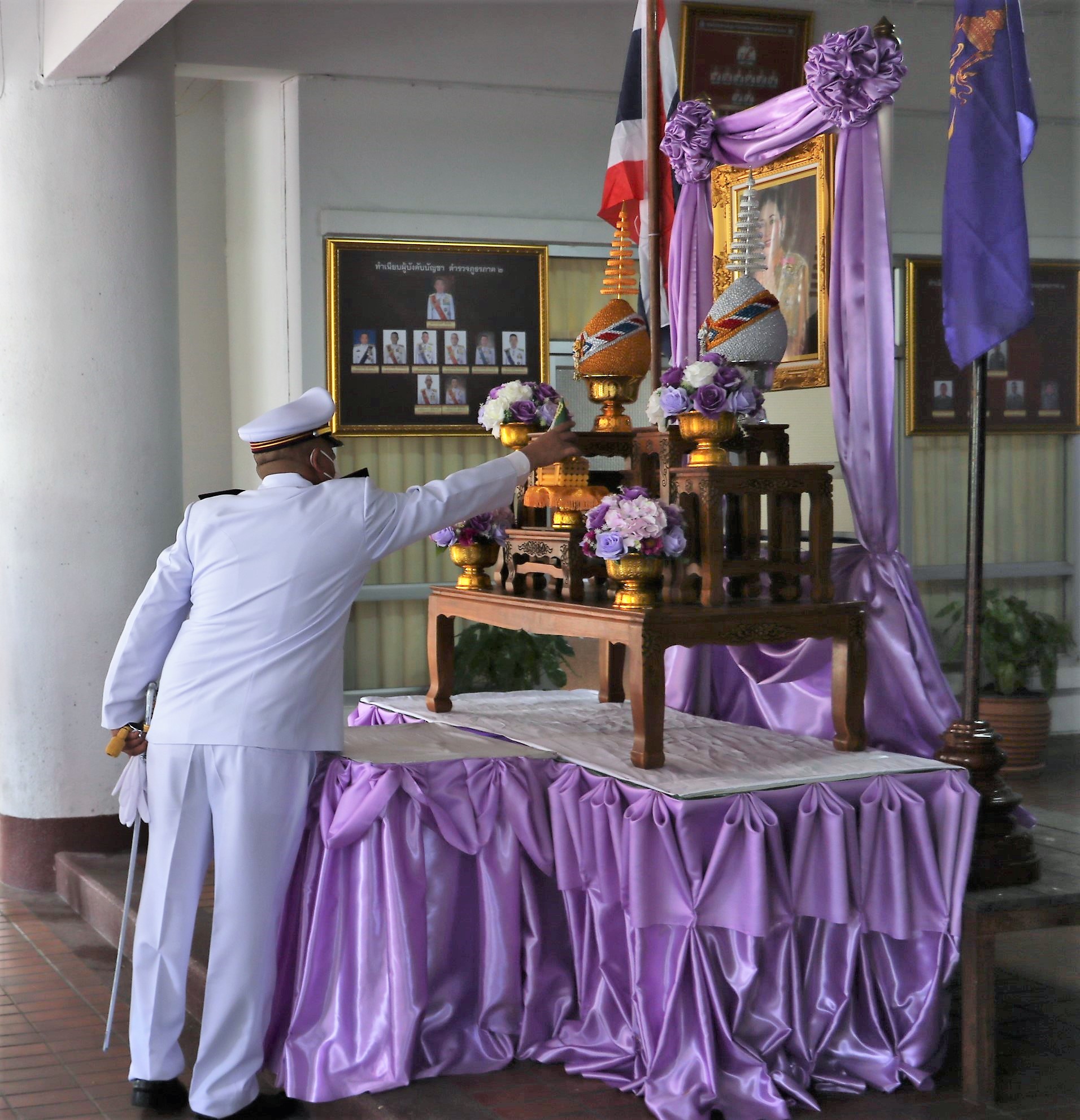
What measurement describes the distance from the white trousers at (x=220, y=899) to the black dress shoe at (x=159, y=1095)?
4 centimetres

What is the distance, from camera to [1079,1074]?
3496 mm

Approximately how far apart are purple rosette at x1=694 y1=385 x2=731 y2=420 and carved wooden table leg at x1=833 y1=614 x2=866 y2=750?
614mm

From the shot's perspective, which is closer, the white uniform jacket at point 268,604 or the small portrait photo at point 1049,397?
the white uniform jacket at point 268,604

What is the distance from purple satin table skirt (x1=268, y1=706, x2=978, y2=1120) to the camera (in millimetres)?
3234

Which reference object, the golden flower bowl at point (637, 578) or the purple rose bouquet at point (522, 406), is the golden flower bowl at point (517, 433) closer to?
the purple rose bouquet at point (522, 406)

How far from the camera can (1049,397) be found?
7809mm

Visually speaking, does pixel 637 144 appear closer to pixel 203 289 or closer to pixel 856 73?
pixel 856 73

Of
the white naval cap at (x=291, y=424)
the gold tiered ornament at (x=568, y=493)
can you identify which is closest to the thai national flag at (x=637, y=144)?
the gold tiered ornament at (x=568, y=493)

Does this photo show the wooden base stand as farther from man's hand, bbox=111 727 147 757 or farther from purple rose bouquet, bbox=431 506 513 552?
man's hand, bbox=111 727 147 757

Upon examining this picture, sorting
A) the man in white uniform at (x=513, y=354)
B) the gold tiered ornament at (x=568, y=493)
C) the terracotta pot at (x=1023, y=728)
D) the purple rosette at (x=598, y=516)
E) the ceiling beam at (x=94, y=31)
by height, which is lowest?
the terracotta pot at (x=1023, y=728)

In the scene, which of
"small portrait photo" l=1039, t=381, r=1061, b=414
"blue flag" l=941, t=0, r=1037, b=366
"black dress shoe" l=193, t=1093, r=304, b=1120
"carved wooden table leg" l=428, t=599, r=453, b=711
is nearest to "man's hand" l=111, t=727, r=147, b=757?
"black dress shoe" l=193, t=1093, r=304, b=1120

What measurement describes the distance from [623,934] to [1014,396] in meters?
5.16

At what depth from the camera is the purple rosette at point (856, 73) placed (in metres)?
3.59

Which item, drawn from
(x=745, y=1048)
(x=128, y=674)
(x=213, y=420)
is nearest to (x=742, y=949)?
(x=745, y=1048)
